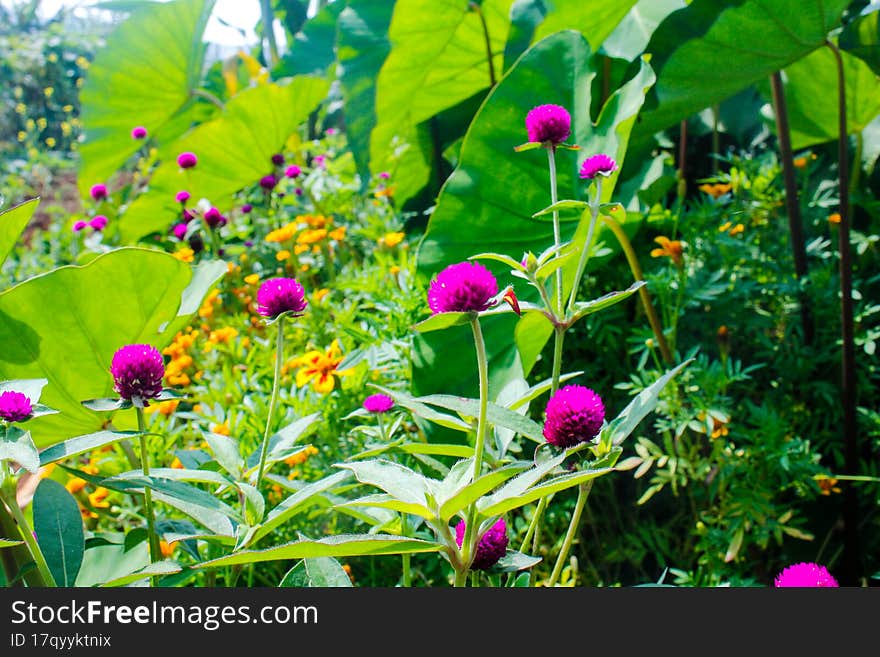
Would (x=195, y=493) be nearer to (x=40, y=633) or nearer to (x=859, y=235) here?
(x=40, y=633)

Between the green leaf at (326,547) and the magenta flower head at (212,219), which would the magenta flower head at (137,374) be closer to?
the green leaf at (326,547)

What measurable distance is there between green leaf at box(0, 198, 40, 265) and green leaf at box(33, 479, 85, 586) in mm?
203

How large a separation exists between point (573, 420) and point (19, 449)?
36 centimetres

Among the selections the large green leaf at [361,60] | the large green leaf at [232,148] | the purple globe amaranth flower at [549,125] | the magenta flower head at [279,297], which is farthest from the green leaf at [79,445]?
the large green leaf at [232,148]

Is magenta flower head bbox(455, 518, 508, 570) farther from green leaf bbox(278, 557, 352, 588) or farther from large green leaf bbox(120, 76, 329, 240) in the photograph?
large green leaf bbox(120, 76, 329, 240)

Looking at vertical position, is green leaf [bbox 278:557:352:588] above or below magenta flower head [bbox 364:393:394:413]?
below

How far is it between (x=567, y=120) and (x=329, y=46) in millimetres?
1759

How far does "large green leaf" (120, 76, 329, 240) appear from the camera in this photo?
5.49ft

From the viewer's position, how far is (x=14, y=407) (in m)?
0.52

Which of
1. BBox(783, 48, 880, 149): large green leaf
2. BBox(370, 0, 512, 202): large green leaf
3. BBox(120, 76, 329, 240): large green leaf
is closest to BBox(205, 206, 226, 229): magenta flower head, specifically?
Result: BBox(120, 76, 329, 240): large green leaf

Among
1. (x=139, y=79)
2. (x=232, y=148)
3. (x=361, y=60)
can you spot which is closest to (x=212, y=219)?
(x=232, y=148)

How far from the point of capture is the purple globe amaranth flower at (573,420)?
1.64 ft

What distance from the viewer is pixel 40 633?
0.52 meters

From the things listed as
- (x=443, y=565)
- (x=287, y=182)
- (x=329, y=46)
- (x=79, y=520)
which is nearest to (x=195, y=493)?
(x=79, y=520)
